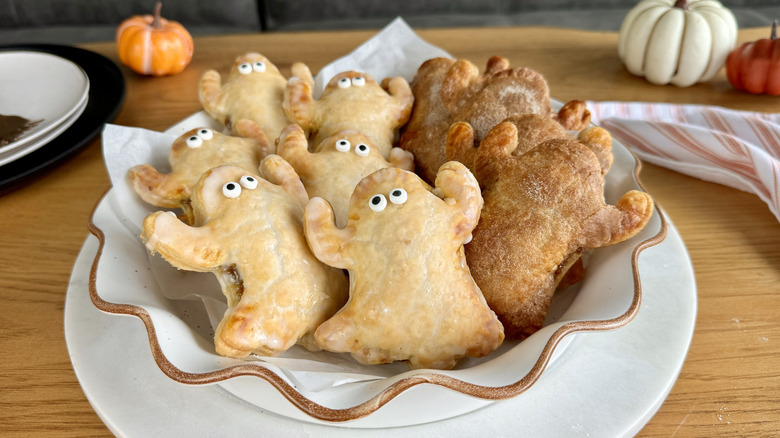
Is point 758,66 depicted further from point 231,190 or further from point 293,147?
point 231,190

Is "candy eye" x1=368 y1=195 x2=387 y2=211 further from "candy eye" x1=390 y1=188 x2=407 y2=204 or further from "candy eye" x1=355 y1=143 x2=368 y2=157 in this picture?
"candy eye" x1=355 y1=143 x2=368 y2=157

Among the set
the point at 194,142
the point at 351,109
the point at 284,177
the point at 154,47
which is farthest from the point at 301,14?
the point at 284,177

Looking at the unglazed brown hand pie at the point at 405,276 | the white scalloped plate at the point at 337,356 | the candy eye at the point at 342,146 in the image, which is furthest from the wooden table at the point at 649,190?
the candy eye at the point at 342,146

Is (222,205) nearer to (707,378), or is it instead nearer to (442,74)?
(442,74)

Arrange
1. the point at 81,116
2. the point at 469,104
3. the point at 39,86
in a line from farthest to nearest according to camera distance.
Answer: the point at 39,86 < the point at 81,116 < the point at 469,104

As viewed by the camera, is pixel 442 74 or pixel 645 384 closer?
pixel 645 384

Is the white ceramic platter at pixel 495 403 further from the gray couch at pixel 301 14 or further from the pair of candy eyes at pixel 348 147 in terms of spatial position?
the gray couch at pixel 301 14

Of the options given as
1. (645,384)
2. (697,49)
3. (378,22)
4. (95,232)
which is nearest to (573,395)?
(645,384)
